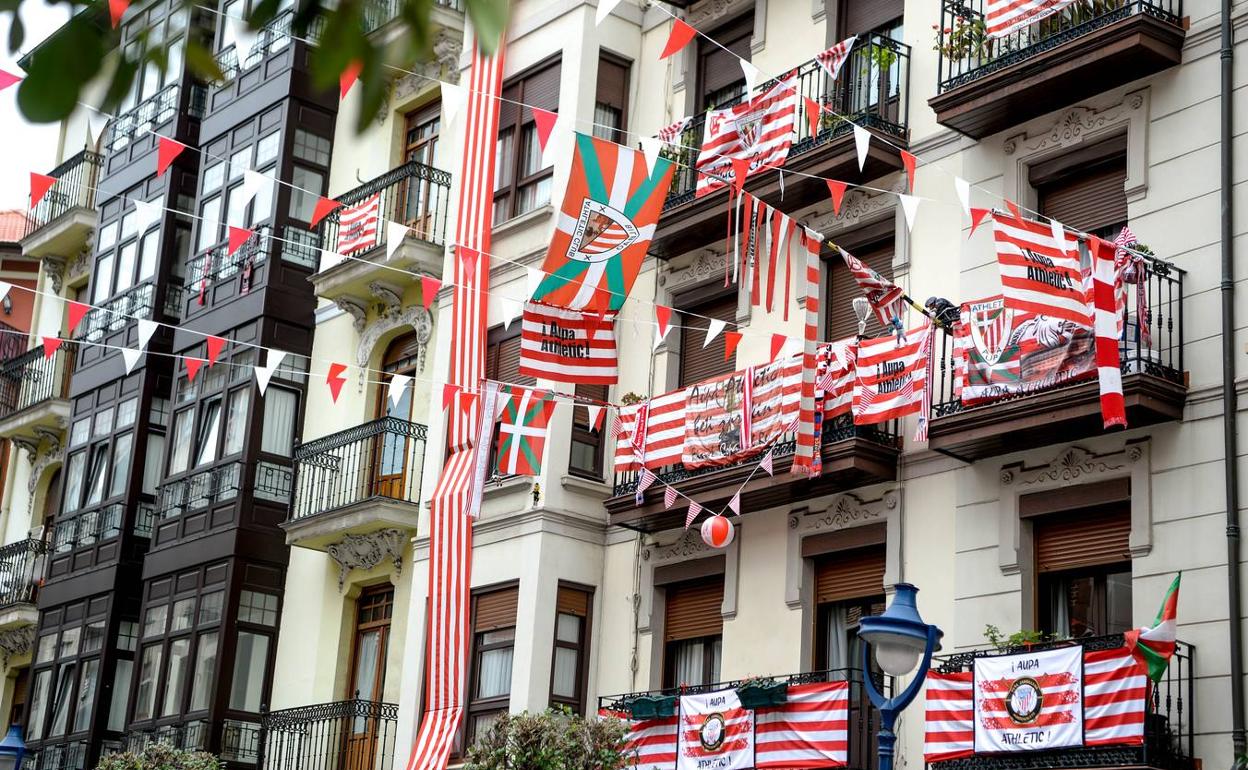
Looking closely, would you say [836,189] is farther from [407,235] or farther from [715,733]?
[407,235]

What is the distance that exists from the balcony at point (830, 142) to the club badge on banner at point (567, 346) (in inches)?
63.2

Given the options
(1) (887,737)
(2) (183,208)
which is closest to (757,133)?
(1) (887,737)

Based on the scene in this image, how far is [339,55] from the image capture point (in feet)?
14.3

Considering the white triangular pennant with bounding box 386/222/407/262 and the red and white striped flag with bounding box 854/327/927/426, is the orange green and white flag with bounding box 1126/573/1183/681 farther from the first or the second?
the white triangular pennant with bounding box 386/222/407/262

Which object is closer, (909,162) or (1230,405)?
(1230,405)

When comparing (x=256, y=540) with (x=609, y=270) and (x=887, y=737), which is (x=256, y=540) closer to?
(x=609, y=270)

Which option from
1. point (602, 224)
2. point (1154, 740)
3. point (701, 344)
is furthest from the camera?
point (701, 344)

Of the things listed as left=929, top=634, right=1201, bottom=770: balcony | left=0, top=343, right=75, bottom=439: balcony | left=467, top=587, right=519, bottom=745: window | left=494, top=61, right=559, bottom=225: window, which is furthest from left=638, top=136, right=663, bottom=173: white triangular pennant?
left=0, top=343, right=75, bottom=439: balcony

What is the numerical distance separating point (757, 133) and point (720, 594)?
5.26 m

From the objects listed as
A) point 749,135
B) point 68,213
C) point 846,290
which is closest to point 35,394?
point 68,213

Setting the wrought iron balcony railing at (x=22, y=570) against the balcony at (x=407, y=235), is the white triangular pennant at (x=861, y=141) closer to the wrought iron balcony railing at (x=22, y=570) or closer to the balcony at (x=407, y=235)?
the balcony at (x=407, y=235)

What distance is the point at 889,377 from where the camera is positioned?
1781 cm

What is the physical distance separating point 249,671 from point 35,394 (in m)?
12.4

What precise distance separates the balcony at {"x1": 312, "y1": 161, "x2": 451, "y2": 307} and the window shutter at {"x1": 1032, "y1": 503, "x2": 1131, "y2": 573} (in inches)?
427
